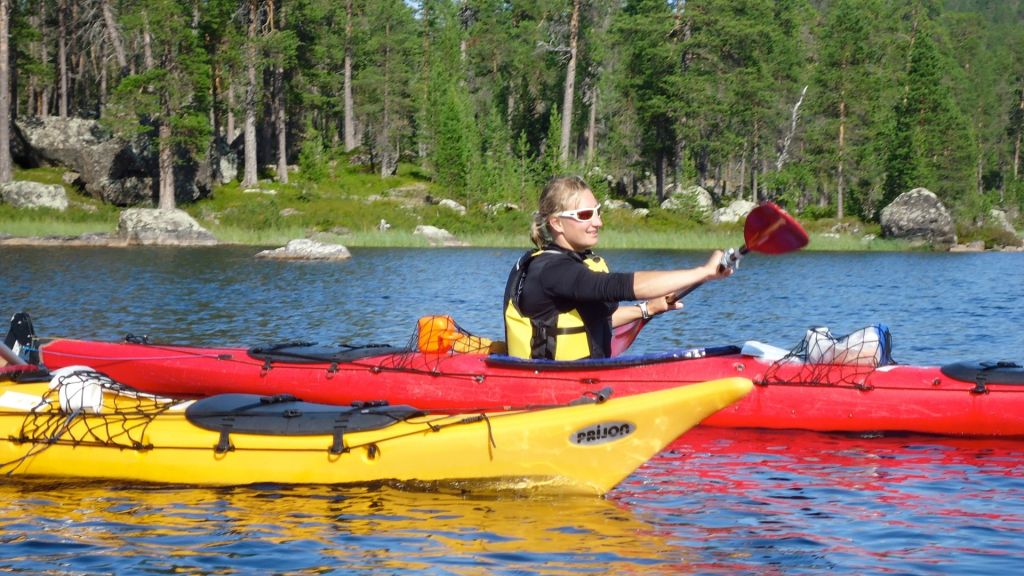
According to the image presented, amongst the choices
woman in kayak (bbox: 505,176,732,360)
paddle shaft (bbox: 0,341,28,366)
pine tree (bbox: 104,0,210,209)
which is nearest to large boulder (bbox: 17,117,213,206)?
pine tree (bbox: 104,0,210,209)

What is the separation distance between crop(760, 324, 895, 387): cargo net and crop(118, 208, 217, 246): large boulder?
30979 mm

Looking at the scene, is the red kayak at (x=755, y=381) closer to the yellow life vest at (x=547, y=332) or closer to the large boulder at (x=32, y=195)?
the yellow life vest at (x=547, y=332)

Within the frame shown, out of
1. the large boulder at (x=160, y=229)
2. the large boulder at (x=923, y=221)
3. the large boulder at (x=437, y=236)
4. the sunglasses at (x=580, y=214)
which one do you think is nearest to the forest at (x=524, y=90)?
the large boulder at (x=160, y=229)

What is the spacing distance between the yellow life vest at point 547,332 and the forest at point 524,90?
3607 centimetres

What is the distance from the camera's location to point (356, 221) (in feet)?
143

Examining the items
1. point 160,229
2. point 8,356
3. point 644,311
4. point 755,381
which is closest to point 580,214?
point 644,311

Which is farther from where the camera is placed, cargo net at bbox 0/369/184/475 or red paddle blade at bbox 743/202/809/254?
cargo net at bbox 0/369/184/475

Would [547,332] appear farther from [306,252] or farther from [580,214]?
→ [306,252]

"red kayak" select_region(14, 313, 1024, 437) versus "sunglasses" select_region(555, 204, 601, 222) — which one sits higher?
"sunglasses" select_region(555, 204, 601, 222)

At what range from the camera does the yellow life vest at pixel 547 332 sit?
7.94 meters

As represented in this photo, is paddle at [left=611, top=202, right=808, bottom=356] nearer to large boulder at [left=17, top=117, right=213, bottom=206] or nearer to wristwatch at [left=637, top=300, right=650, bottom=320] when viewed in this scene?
wristwatch at [left=637, top=300, right=650, bottom=320]

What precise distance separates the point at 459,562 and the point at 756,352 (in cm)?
420

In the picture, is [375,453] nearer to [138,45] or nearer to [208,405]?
[208,405]

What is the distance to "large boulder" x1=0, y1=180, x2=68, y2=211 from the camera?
131ft
